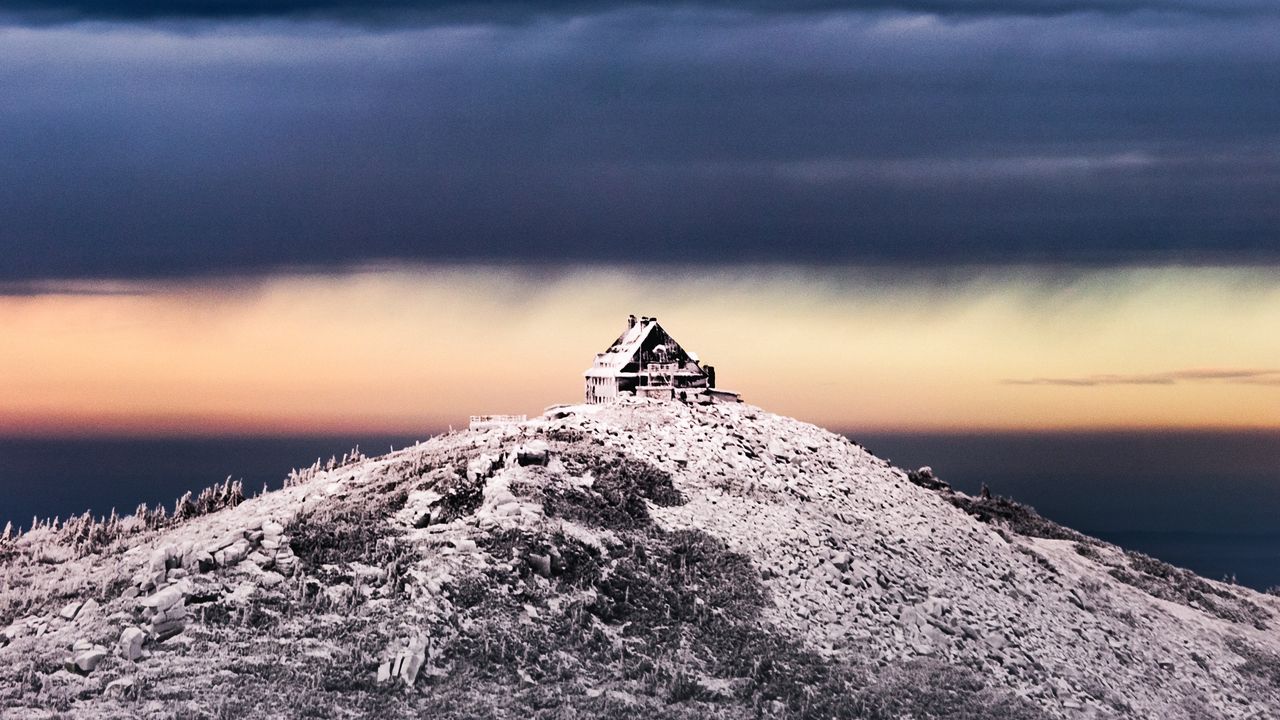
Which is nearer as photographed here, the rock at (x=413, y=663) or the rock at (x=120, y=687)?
the rock at (x=120, y=687)

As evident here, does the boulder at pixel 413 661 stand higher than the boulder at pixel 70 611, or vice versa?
the boulder at pixel 413 661

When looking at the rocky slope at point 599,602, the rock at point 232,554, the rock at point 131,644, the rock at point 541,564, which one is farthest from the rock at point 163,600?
the rock at point 541,564

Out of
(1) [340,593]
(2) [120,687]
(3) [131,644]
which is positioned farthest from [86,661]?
(1) [340,593]

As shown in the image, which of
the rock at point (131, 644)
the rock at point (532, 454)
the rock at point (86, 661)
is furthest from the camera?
the rock at point (532, 454)

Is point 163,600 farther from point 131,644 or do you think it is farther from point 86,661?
point 86,661

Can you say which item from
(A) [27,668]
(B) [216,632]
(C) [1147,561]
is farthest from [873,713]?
(C) [1147,561]

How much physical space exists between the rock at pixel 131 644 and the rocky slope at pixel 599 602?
0.16 feet

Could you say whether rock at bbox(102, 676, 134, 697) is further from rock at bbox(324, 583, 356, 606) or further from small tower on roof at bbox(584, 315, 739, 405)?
small tower on roof at bbox(584, 315, 739, 405)

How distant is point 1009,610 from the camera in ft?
125

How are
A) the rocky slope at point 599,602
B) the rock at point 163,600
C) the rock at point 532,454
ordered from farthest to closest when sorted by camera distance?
the rock at point 532,454, the rock at point 163,600, the rocky slope at point 599,602

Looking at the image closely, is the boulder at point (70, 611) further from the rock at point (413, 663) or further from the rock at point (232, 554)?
the rock at point (413, 663)

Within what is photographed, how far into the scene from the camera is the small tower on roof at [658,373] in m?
47.7

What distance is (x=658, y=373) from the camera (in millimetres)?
48125

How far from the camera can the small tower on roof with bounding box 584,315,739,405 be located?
4772 centimetres
